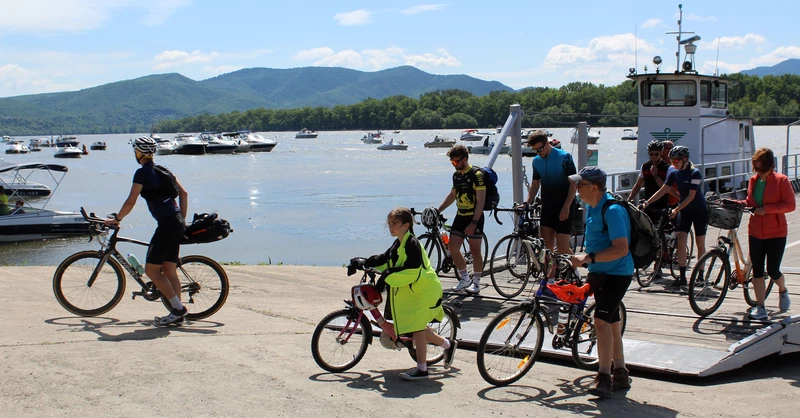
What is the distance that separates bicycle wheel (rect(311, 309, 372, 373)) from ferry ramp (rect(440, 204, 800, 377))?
139cm

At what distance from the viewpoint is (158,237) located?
7.04 metres

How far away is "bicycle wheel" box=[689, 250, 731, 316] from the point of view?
287 inches

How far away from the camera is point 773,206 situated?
21.5 feet

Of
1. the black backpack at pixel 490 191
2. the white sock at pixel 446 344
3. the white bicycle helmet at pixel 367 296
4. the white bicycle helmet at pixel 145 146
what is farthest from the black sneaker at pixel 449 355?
the white bicycle helmet at pixel 145 146

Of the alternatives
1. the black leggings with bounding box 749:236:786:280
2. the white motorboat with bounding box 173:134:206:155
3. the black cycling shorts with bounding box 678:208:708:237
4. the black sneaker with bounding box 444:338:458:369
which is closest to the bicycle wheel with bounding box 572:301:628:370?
A: the black sneaker with bounding box 444:338:458:369

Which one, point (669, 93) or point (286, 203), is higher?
point (669, 93)

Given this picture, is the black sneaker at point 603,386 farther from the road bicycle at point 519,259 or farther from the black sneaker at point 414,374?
the road bicycle at point 519,259

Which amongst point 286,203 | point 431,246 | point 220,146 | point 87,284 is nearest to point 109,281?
point 87,284

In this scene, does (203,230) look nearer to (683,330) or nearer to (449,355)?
(449,355)

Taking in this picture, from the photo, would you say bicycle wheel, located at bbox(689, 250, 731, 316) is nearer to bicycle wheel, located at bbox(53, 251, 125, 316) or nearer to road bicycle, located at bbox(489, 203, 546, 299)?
road bicycle, located at bbox(489, 203, 546, 299)

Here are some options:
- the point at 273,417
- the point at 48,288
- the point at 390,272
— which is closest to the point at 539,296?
the point at 390,272

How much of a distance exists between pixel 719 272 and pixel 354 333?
12.6 ft

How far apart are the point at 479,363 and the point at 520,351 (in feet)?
1.24

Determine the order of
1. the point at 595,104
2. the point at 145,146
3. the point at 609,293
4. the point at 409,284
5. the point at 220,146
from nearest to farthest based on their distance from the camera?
1. the point at 609,293
2. the point at 409,284
3. the point at 145,146
4. the point at 595,104
5. the point at 220,146
